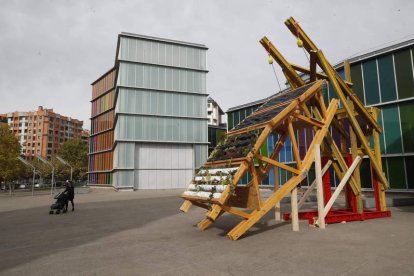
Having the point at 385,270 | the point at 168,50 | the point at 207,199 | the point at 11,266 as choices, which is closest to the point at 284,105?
the point at 207,199

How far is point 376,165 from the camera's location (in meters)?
11.2

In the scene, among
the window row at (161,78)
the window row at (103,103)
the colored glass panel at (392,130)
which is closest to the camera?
the colored glass panel at (392,130)

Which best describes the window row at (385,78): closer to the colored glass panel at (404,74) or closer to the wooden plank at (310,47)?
the colored glass panel at (404,74)

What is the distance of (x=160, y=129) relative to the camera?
142 feet

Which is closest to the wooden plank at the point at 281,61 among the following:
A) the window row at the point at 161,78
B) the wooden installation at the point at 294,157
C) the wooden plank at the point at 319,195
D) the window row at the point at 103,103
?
the wooden installation at the point at 294,157

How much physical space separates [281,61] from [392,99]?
1486cm

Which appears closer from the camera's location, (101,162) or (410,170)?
(410,170)

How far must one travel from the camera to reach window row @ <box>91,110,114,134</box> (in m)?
51.0

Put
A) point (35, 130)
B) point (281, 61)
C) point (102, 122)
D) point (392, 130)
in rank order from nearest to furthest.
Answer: point (281, 61) → point (392, 130) → point (102, 122) → point (35, 130)

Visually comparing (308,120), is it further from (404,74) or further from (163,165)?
(163,165)

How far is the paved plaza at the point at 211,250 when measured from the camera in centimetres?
527

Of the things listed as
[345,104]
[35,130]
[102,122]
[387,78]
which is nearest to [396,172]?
[387,78]

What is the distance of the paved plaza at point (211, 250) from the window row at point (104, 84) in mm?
44917

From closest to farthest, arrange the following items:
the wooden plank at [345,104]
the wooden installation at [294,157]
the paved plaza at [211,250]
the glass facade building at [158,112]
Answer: the paved plaza at [211,250], the wooden installation at [294,157], the wooden plank at [345,104], the glass facade building at [158,112]
